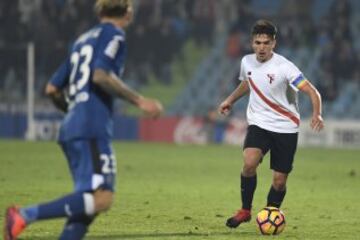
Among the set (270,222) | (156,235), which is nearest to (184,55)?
(270,222)

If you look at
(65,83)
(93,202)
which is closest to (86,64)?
(65,83)

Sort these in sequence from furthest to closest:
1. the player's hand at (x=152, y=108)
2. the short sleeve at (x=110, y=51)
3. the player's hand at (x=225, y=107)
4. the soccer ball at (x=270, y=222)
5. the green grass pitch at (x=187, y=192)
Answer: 1. the player's hand at (x=225, y=107)
2. the green grass pitch at (x=187, y=192)
3. the soccer ball at (x=270, y=222)
4. the short sleeve at (x=110, y=51)
5. the player's hand at (x=152, y=108)

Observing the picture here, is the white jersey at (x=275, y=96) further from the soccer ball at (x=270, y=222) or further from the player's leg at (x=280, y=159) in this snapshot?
the soccer ball at (x=270, y=222)

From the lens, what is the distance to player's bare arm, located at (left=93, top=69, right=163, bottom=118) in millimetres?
6340

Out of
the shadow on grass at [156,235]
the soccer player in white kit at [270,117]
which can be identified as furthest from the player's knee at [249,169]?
the shadow on grass at [156,235]

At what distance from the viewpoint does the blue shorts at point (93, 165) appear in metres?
6.49

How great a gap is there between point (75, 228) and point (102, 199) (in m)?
0.29

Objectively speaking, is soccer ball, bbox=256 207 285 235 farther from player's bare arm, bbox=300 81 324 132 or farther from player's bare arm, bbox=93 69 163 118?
player's bare arm, bbox=93 69 163 118

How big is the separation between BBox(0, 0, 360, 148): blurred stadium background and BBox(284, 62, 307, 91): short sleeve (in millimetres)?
20687

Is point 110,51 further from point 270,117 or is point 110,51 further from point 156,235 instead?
point 270,117

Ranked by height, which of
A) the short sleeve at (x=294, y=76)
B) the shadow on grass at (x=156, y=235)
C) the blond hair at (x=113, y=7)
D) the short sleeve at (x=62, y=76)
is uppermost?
the blond hair at (x=113, y=7)

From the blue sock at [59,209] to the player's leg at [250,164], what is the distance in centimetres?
320

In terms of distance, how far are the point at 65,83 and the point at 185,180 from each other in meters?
9.08

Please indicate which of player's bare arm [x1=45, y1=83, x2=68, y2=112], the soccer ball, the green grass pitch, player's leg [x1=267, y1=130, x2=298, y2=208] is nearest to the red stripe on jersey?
player's leg [x1=267, y1=130, x2=298, y2=208]
